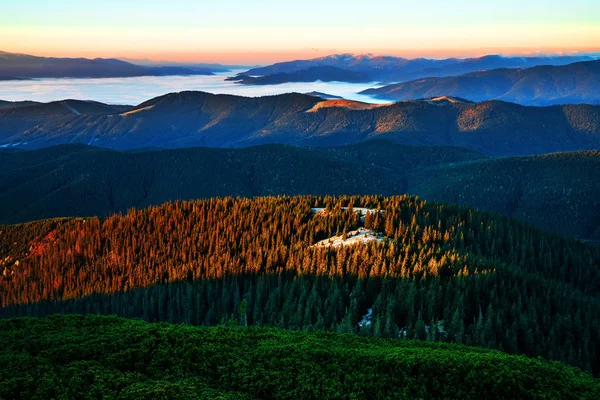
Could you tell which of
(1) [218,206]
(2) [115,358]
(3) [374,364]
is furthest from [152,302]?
(3) [374,364]

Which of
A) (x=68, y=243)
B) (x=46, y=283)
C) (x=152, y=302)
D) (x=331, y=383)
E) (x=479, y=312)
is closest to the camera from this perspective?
(x=331, y=383)

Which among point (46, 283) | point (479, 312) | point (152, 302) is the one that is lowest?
point (46, 283)

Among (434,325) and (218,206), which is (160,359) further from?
(218,206)

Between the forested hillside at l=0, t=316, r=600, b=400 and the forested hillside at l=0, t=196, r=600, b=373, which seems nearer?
the forested hillside at l=0, t=316, r=600, b=400

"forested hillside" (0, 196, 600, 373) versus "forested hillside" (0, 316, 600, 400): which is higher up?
"forested hillside" (0, 316, 600, 400)

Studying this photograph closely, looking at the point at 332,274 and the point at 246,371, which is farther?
the point at 332,274
